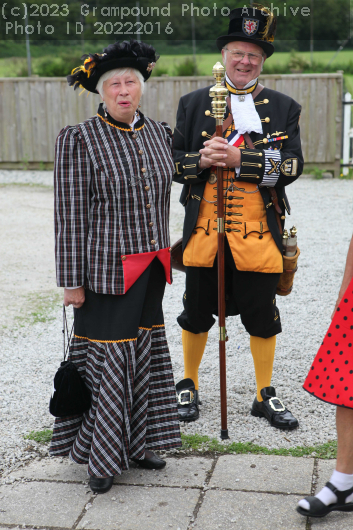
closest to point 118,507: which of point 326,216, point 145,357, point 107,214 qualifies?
point 145,357

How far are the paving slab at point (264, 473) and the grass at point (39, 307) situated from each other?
2.71m

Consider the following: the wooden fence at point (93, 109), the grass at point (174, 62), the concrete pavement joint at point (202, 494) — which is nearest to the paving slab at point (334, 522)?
the concrete pavement joint at point (202, 494)

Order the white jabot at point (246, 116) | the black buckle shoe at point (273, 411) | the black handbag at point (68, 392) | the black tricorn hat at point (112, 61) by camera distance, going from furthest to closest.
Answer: the black buckle shoe at point (273, 411), the white jabot at point (246, 116), the black handbag at point (68, 392), the black tricorn hat at point (112, 61)

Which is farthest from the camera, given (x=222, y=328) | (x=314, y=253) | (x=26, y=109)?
(x=26, y=109)

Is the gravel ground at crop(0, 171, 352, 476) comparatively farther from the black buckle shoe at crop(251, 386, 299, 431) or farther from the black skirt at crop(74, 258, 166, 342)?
the black skirt at crop(74, 258, 166, 342)

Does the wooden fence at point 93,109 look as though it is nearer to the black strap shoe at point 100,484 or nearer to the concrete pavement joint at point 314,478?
the concrete pavement joint at point 314,478

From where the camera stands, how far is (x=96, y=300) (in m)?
2.81

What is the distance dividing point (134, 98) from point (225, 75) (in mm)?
823

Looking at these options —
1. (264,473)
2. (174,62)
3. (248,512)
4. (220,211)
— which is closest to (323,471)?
(264,473)

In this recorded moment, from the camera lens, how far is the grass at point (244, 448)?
10.1ft

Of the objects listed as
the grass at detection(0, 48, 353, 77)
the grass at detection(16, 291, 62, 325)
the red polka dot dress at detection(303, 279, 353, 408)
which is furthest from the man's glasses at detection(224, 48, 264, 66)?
the grass at detection(0, 48, 353, 77)

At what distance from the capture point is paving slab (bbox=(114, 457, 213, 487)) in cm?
283

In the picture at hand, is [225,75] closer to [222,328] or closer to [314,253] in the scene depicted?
[222,328]

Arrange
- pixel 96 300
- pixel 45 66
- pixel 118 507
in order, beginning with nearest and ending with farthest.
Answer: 1. pixel 118 507
2. pixel 96 300
3. pixel 45 66
